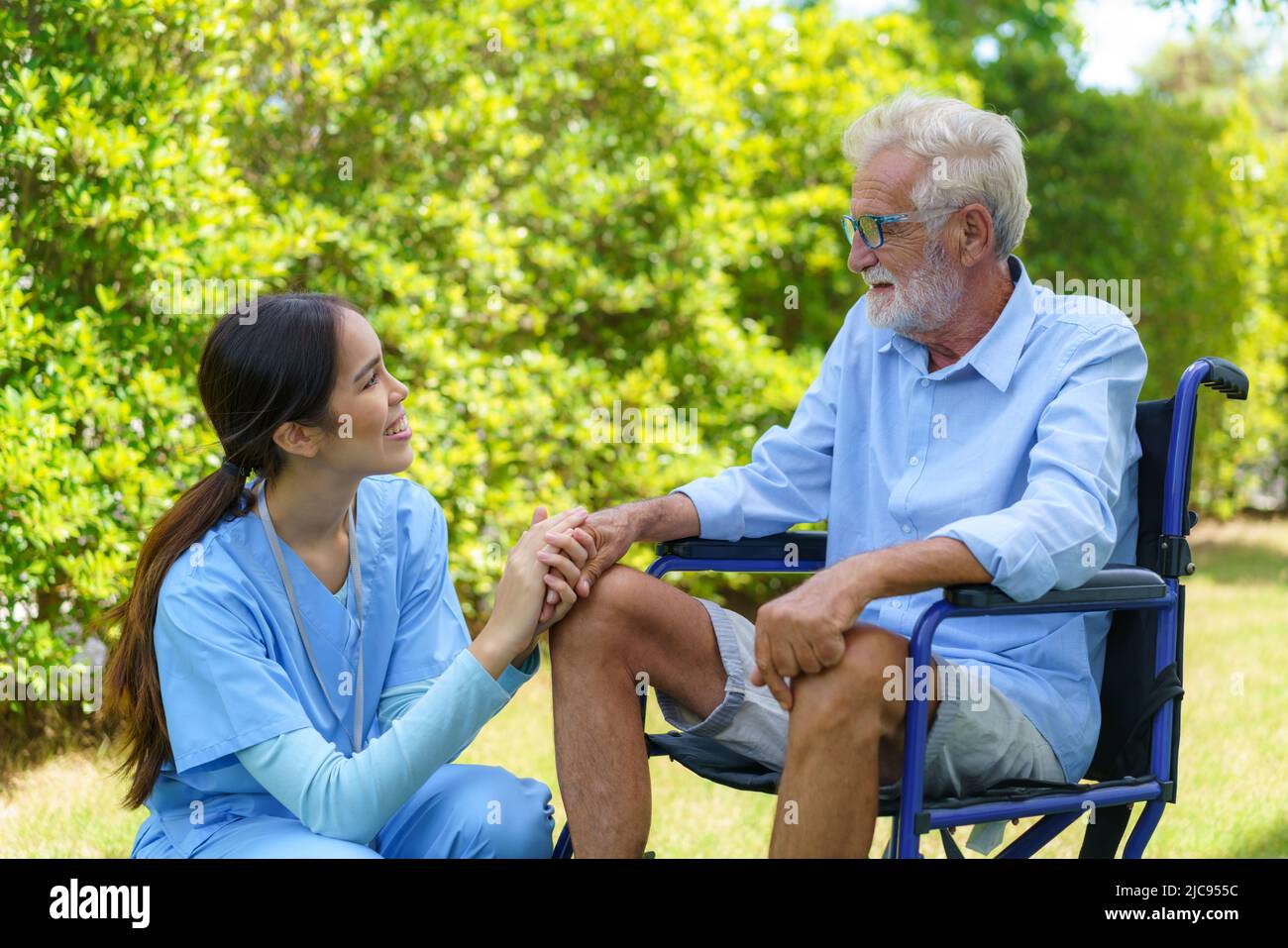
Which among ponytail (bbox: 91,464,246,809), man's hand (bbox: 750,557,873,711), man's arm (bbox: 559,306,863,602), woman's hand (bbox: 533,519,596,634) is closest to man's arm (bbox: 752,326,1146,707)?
man's hand (bbox: 750,557,873,711)

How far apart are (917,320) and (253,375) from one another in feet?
4.04

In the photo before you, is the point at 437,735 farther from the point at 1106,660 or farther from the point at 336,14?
the point at 336,14

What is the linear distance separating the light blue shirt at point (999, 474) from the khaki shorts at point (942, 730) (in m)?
0.07

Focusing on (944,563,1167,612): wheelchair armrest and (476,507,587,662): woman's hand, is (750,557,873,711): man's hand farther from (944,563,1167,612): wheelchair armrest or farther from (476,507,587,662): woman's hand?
(476,507,587,662): woman's hand

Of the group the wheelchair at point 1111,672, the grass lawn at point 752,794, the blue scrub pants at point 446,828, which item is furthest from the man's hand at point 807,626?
the grass lawn at point 752,794

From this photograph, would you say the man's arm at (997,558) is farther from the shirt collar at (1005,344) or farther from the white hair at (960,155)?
the white hair at (960,155)

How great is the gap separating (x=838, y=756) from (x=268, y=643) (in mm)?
927

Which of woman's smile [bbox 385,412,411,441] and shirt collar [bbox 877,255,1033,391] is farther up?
shirt collar [bbox 877,255,1033,391]

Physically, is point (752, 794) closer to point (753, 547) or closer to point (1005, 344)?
point (753, 547)

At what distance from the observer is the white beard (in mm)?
2633

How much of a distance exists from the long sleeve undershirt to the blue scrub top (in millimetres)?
42

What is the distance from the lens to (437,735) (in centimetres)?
Answer: 210

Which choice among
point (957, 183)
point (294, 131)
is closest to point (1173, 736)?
point (957, 183)

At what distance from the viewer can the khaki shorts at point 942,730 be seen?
7.34 feet
